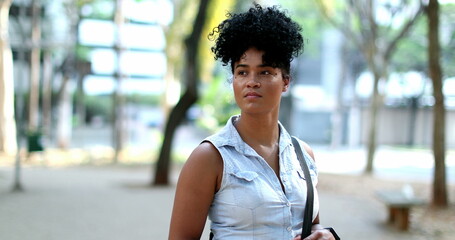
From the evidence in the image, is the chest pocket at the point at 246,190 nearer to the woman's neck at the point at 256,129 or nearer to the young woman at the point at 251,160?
the young woman at the point at 251,160

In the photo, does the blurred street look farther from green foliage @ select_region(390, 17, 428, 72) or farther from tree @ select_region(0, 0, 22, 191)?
green foliage @ select_region(390, 17, 428, 72)

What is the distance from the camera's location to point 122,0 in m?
18.3

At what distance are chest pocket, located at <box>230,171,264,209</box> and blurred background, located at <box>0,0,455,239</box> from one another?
0.62 meters

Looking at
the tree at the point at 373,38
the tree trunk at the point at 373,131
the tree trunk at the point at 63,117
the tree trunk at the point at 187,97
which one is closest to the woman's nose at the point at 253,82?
the tree trunk at the point at 187,97

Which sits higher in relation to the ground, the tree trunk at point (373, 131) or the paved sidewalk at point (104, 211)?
the tree trunk at point (373, 131)

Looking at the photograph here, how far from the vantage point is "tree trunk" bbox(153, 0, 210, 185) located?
422 inches

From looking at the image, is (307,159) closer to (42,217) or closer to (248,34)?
(248,34)

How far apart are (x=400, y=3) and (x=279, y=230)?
1569 cm

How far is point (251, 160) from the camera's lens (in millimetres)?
1738

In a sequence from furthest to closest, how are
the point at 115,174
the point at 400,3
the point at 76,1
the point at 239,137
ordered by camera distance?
the point at 76,1
the point at 400,3
the point at 115,174
the point at 239,137

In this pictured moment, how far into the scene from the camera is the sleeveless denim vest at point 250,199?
164cm

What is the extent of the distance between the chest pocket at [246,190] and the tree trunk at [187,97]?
9.27m

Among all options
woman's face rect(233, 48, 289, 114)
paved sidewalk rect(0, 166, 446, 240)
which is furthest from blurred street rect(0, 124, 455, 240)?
woman's face rect(233, 48, 289, 114)

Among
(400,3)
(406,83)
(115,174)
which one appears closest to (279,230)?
(115,174)
